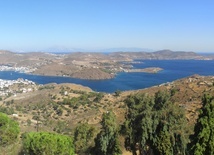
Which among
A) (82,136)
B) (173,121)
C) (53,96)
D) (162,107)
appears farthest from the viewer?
(53,96)

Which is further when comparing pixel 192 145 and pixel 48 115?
pixel 48 115

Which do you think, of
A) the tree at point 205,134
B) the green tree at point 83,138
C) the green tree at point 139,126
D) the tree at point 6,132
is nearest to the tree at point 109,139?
the green tree at point 139,126

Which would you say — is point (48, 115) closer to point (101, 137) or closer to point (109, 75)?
→ point (101, 137)

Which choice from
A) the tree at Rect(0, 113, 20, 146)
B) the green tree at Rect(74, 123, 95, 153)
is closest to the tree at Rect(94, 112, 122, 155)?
the green tree at Rect(74, 123, 95, 153)

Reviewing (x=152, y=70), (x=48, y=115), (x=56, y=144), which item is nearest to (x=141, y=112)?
(x=56, y=144)

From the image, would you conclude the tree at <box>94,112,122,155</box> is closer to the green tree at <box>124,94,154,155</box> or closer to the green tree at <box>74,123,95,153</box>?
the green tree at <box>124,94,154,155</box>

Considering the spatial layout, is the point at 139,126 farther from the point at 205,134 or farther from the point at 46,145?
the point at 46,145

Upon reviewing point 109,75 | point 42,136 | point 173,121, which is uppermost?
point 173,121
